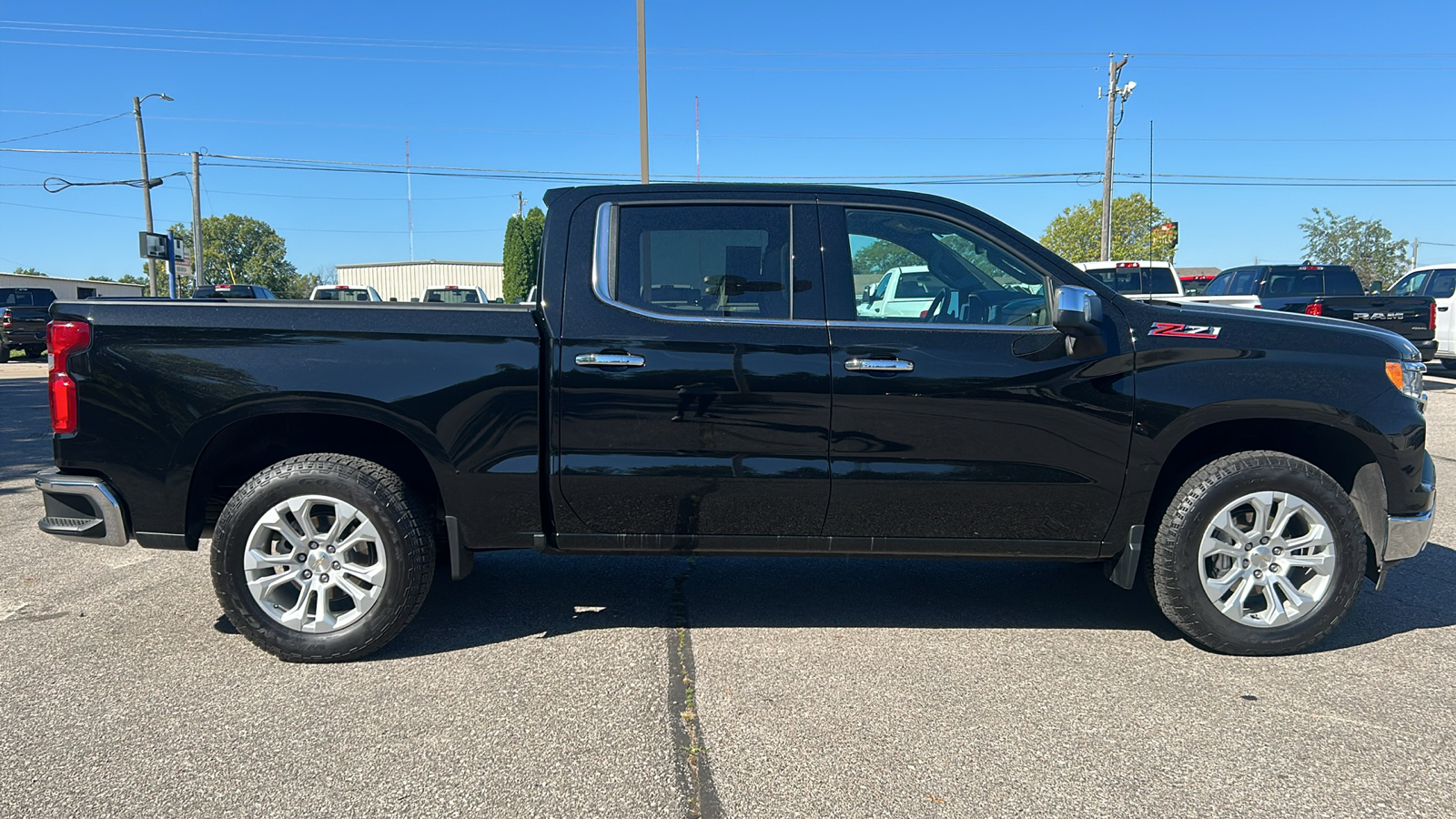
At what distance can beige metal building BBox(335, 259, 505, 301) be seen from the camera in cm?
4944

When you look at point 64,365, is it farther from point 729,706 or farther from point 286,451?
point 729,706

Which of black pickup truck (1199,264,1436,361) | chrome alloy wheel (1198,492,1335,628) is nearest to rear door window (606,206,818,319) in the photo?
chrome alloy wheel (1198,492,1335,628)

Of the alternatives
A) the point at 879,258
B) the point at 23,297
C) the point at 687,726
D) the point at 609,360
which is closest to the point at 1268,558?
the point at 879,258

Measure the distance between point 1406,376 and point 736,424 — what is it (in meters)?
2.72

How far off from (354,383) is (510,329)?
635 millimetres

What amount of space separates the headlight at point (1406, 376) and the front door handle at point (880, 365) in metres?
1.94

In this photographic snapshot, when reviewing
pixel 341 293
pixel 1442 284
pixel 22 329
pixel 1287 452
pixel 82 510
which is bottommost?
pixel 82 510

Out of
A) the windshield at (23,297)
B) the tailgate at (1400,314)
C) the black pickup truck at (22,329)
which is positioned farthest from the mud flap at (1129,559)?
the windshield at (23,297)

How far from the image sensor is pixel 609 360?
146 inches

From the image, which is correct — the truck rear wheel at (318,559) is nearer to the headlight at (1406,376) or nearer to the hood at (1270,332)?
the hood at (1270,332)

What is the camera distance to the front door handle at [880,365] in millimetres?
3697

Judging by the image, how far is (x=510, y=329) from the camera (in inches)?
146

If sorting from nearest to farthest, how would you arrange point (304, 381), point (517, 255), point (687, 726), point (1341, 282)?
point (687, 726), point (304, 381), point (1341, 282), point (517, 255)

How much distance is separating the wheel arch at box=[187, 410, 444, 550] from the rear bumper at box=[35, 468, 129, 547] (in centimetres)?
27
